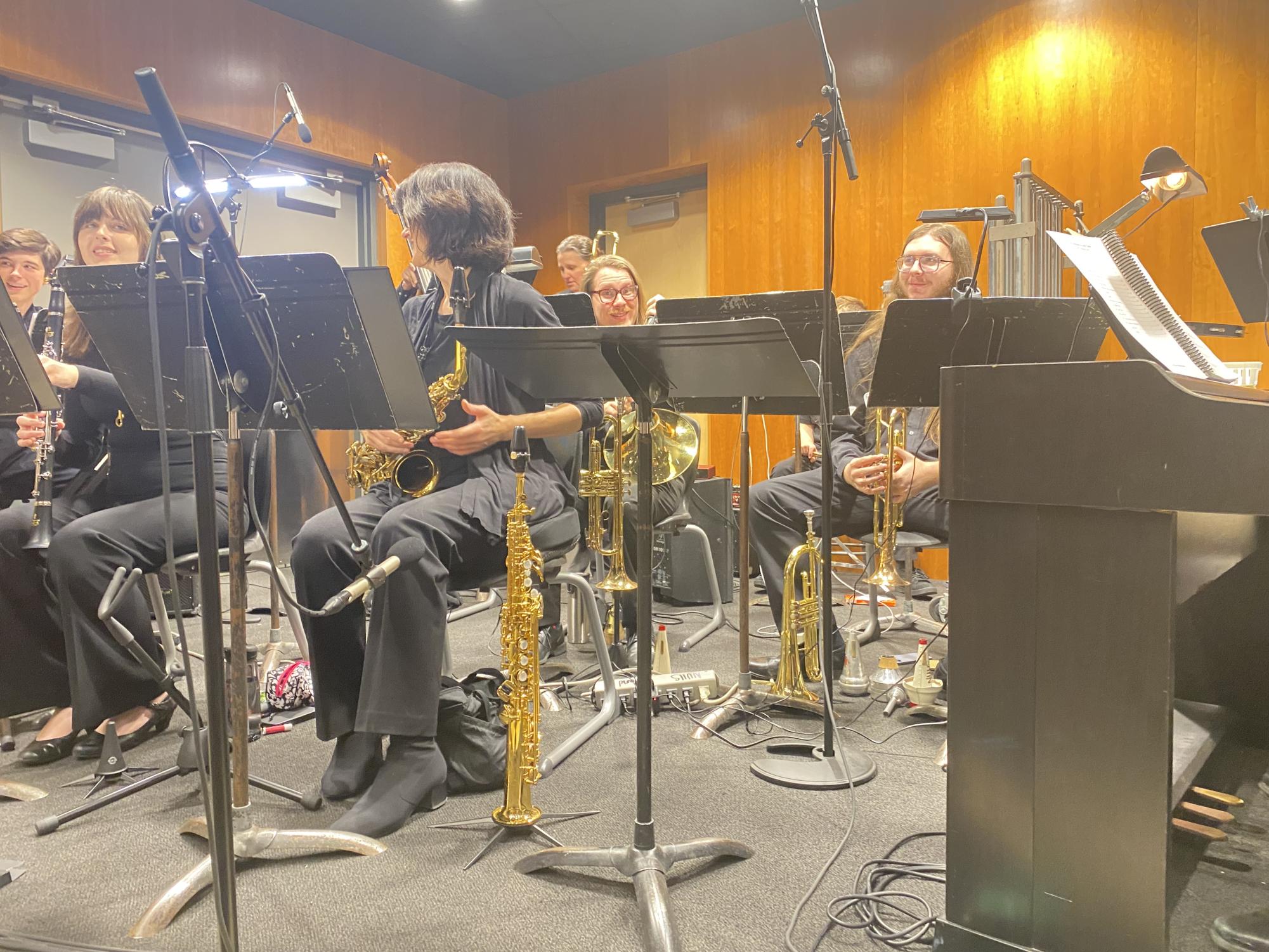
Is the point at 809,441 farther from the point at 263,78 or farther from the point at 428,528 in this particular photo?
the point at 263,78

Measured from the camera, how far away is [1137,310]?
58.7 inches

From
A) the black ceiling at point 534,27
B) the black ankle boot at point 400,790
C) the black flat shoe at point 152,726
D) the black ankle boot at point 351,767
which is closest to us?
the black ankle boot at point 400,790

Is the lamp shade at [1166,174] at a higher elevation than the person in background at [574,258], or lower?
lower

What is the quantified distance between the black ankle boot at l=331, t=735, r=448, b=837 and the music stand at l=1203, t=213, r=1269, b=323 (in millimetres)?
Answer: 2792

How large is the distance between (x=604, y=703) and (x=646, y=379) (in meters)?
1.34

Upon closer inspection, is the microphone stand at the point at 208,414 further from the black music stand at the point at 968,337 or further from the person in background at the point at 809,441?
the person in background at the point at 809,441

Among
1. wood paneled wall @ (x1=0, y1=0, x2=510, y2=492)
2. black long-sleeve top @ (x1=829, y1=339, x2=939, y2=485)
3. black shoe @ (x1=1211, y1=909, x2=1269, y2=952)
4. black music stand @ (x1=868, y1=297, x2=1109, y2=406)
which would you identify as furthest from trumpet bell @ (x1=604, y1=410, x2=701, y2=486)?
wood paneled wall @ (x1=0, y1=0, x2=510, y2=492)

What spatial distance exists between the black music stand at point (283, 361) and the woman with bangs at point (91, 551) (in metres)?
0.58

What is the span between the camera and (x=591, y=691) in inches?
115

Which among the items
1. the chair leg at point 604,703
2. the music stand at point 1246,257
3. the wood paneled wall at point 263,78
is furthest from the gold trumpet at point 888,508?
the wood paneled wall at point 263,78

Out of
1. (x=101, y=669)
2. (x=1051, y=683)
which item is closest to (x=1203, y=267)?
(x=1051, y=683)

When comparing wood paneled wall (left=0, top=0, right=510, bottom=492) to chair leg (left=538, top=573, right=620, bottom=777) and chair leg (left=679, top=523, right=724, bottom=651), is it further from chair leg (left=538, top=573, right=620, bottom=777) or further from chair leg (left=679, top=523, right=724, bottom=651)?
chair leg (left=538, top=573, right=620, bottom=777)

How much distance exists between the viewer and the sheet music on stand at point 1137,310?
55.1 inches

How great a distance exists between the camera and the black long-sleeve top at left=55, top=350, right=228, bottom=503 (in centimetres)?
254
